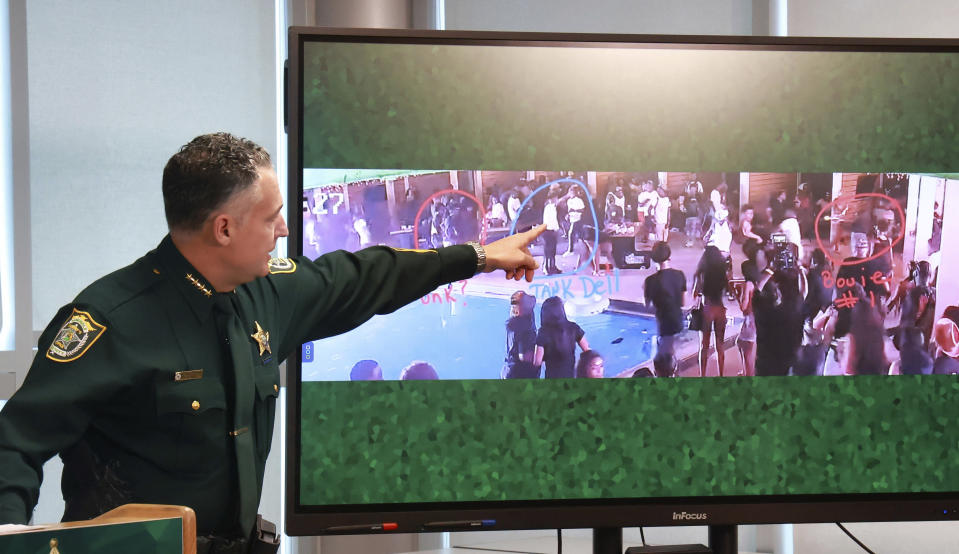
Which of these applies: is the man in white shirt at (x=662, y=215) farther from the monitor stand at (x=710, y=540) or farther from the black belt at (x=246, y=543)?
the black belt at (x=246, y=543)

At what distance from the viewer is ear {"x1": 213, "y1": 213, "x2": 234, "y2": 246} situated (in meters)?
1.38

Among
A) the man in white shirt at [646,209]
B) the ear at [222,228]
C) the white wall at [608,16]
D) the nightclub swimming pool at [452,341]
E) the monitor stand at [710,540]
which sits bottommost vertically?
the monitor stand at [710,540]

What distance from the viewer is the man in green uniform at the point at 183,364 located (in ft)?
4.24

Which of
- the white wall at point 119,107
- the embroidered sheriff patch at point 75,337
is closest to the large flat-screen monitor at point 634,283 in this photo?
the embroidered sheriff patch at point 75,337

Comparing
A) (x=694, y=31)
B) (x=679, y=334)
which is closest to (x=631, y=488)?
(x=679, y=334)

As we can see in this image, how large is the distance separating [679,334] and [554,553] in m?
0.60

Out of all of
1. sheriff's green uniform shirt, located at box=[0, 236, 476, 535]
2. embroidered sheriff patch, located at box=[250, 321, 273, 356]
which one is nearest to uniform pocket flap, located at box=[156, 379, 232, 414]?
sheriff's green uniform shirt, located at box=[0, 236, 476, 535]

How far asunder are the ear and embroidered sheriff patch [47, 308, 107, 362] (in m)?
0.22

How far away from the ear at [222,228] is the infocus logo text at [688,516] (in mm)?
995

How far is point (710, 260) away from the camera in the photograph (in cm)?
172

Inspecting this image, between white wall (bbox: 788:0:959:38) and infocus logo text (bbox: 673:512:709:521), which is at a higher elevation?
white wall (bbox: 788:0:959:38)

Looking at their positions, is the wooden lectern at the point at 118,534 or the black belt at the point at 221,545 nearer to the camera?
the wooden lectern at the point at 118,534

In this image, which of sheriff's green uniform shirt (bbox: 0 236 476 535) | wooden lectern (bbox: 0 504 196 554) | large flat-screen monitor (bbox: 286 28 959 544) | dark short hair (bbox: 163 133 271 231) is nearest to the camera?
wooden lectern (bbox: 0 504 196 554)

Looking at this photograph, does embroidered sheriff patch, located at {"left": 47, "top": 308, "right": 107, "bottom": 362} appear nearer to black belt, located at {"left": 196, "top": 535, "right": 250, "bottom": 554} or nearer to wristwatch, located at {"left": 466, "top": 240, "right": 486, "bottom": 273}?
black belt, located at {"left": 196, "top": 535, "right": 250, "bottom": 554}
